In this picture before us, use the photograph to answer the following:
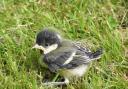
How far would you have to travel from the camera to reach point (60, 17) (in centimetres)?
444

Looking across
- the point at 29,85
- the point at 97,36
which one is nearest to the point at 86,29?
the point at 97,36

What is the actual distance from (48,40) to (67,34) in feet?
1.81

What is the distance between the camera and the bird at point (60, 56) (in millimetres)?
3674

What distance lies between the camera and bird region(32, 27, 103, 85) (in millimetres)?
3674

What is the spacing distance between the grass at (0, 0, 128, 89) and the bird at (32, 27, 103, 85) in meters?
0.09

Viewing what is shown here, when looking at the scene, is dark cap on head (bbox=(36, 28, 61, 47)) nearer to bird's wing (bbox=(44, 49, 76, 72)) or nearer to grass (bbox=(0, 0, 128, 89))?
bird's wing (bbox=(44, 49, 76, 72))

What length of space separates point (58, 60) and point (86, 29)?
70cm

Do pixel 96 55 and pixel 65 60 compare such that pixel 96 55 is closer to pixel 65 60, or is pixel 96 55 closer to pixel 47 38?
pixel 65 60

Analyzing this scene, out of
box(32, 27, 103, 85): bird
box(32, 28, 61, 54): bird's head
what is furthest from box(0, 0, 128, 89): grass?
box(32, 28, 61, 54): bird's head

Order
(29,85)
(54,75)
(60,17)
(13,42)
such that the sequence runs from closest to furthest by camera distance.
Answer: (29,85) → (54,75) → (13,42) → (60,17)

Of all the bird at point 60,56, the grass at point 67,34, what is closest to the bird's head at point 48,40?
the bird at point 60,56

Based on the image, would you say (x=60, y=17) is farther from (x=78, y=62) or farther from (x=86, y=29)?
(x=78, y=62)

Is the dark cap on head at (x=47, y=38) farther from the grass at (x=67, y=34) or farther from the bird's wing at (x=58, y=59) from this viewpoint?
the grass at (x=67, y=34)

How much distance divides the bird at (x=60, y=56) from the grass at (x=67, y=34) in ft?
0.29
